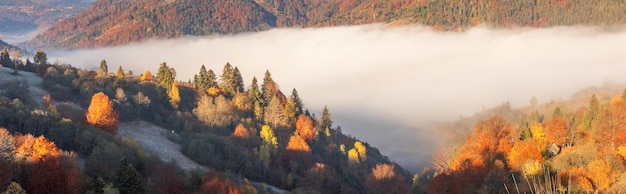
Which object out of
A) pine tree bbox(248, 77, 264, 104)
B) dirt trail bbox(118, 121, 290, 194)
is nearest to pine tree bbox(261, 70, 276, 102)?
pine tree bbox(248, 77, 264, 104)

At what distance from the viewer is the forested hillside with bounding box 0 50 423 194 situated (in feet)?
125

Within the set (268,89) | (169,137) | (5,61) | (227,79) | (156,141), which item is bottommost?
(169,137)

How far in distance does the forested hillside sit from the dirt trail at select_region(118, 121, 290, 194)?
1557mm

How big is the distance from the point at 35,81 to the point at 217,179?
51994 millimetres

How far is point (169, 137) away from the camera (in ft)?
248

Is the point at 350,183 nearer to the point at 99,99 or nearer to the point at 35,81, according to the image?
the point at 99,99

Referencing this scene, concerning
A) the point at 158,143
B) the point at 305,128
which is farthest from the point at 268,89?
the point at 158,143

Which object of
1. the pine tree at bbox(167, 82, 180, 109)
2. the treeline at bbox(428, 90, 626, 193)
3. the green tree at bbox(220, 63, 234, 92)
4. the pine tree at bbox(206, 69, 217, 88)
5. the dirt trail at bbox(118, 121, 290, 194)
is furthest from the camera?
the green tree at bbox(220, 63, 234, 92)

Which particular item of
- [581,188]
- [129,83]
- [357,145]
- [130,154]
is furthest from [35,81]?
[581,188]

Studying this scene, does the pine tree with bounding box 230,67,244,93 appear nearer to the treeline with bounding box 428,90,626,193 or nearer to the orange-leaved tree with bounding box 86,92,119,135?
the orange-leaved tree with bounding box 86,92,119,135

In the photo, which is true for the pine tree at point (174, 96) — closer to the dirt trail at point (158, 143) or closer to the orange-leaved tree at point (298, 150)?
the dirt trail at point (158, 143)

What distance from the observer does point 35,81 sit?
83688 mm

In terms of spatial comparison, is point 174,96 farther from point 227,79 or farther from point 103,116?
point 103,116

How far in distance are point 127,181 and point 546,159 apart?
148 ft
